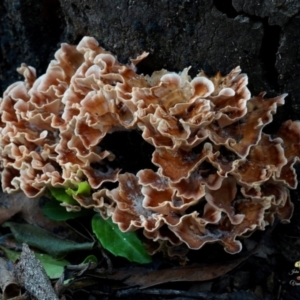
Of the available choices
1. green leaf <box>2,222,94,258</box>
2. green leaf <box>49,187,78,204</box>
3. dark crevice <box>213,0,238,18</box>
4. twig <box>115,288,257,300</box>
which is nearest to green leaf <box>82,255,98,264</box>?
green leaf <box>2,222,94,258</box>

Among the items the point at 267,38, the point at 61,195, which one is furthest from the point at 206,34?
the point at 61,195

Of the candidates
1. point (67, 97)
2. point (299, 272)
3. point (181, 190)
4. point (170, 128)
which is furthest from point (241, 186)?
point (67, 97)

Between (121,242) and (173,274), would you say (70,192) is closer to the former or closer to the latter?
(121,242)

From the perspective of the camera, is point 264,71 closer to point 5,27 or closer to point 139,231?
point 139,231

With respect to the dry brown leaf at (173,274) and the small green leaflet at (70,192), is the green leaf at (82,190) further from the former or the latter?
the dry brown leaf at (173,274)

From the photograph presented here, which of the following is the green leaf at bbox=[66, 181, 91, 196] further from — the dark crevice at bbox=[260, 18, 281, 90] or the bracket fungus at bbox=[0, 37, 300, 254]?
the dark crevice at bbox=[260, 18, 281, 90]
